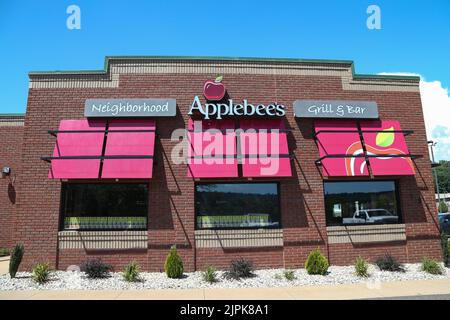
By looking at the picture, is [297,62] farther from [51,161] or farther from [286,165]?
[51,161]

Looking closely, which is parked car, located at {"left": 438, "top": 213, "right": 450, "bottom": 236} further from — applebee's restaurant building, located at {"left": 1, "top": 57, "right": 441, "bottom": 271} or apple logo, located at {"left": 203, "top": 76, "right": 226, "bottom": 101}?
apple logo, located at {"left": 203, "top": 76, "right": 226, "bottom": 101}

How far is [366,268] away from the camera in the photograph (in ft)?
32.9

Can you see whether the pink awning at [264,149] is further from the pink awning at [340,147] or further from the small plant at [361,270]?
the small plant at [361,270]

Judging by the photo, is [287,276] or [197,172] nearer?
[287,276]

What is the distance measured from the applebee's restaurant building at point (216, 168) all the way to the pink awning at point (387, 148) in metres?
0.05

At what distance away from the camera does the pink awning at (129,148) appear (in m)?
10.7

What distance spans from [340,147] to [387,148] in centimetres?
173

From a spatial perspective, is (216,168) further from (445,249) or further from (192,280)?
(445,249)

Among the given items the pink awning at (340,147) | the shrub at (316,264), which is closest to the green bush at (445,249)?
the pink awning at (340,147)

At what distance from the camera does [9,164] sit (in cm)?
1792

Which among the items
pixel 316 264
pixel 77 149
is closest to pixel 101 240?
pixel 77 149
